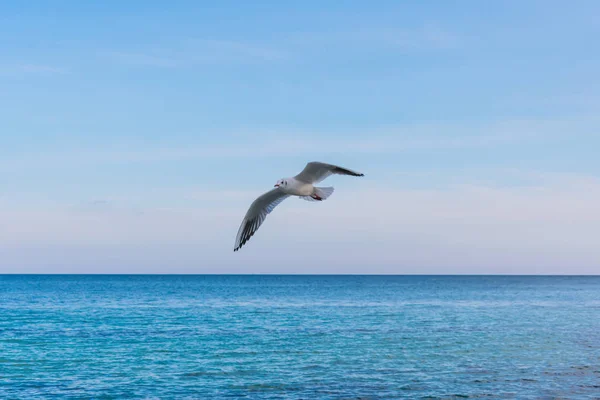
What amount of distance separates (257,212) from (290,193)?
1.62 meters

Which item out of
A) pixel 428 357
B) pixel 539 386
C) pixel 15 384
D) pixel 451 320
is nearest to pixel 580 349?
pixel 428 357

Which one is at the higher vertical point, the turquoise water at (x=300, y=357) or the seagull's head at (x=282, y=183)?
the seagull's head at (x=282, y=183)

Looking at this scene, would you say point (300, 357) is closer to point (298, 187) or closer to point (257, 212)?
point (257, 212)

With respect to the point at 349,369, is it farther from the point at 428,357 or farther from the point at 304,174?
the point at 304,174

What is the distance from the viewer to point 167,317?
55.4 meters

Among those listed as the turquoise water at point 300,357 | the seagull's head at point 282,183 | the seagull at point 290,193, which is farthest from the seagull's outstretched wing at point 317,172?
the turquoise water at point 300,357

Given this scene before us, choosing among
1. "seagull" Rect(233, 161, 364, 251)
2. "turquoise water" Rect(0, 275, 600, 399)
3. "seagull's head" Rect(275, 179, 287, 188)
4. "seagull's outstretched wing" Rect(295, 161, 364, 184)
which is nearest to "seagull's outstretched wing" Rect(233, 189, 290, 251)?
"seagull" Rect(233, 161, 364, 251)

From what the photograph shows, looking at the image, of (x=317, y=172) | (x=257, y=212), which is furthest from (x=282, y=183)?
(x=257, y=212)

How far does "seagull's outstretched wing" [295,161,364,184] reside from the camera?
37.5 feet

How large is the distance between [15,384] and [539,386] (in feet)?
62.6

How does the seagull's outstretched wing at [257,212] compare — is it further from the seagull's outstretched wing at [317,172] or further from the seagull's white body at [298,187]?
the seagull's outstretched wing at [317,172]

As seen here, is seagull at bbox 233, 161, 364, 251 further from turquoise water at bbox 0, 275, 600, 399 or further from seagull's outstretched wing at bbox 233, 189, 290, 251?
turquoise water at bbox 0, 275, 600, 399

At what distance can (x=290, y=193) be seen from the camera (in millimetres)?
13305

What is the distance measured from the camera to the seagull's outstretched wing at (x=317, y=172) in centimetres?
1144
